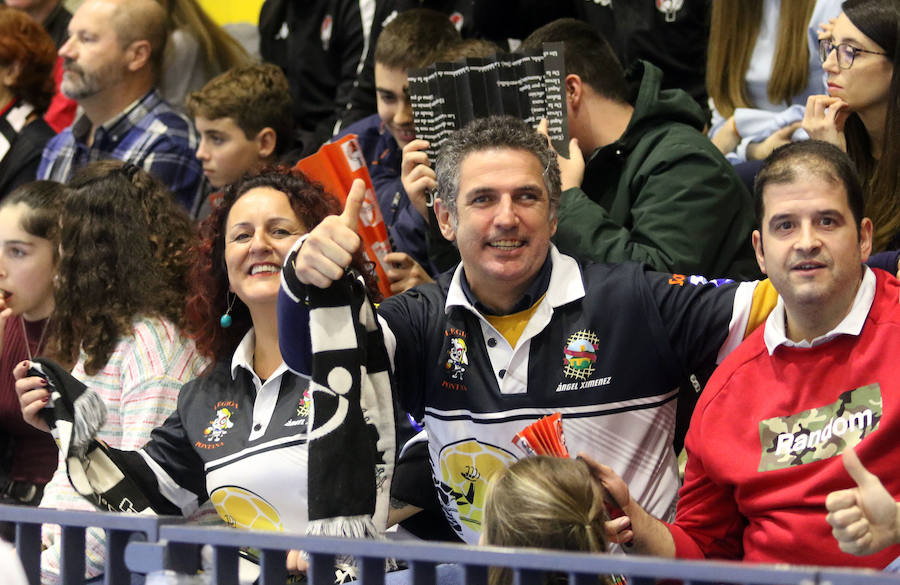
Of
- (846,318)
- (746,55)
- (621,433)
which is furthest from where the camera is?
(746,55)

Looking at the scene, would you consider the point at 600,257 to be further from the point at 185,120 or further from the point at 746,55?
the point at 185,120

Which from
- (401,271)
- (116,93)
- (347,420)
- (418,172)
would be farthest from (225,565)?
(116,93)

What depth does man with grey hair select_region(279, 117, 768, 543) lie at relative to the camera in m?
2.55

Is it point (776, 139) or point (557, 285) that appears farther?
point (776, 139)

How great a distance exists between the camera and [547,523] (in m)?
1.85

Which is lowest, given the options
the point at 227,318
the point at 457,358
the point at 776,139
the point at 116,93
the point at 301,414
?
the point at 301,414

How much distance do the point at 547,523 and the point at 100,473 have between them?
1.27 m

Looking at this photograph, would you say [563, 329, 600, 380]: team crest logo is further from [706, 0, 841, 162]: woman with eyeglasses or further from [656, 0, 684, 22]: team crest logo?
[656, 0, 684, 22]: team crest logo

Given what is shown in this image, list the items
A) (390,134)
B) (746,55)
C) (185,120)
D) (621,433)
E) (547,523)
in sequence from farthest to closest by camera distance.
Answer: (185,120) < (390,134) < (746,55) < (621,433) < (547,523)

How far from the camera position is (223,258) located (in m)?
3.02

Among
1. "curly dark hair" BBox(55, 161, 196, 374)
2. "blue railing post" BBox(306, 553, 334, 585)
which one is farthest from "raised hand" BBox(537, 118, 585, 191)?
"blue railing post" BBox(306, 553, 334, 585)

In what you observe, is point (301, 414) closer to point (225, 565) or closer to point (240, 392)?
point (240, 392)

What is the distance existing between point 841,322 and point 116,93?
10.6ft

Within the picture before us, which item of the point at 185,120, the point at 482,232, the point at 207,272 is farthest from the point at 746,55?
the point at 185,120
